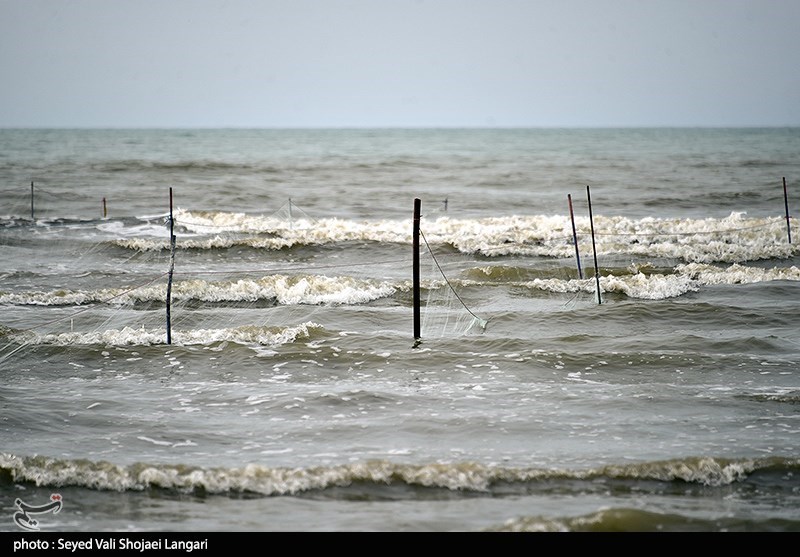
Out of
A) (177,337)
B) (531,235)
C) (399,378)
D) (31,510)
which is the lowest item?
(31,510)

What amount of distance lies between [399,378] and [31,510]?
5.61m

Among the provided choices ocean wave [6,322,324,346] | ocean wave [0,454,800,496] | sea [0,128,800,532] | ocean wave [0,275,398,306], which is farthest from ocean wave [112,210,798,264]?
ocean wave [0,454,800,496]

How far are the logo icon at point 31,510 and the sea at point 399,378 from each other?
0.10ft

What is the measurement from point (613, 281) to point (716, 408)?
802 cm

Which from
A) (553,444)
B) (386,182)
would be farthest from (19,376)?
(386,182)

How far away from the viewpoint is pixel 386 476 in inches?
344

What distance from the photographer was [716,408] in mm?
10797

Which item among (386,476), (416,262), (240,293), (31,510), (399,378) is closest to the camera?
(31,510)

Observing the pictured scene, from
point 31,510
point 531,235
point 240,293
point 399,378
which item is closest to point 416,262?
point 399,378

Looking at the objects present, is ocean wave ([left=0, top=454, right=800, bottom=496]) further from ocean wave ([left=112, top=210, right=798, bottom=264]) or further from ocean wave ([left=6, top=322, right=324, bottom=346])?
ocean wave ([left=112, top=210, right=798, bottom=264])

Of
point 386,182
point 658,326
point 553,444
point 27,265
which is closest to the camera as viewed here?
point 553,444

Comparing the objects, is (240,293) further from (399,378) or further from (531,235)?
(531,235)
